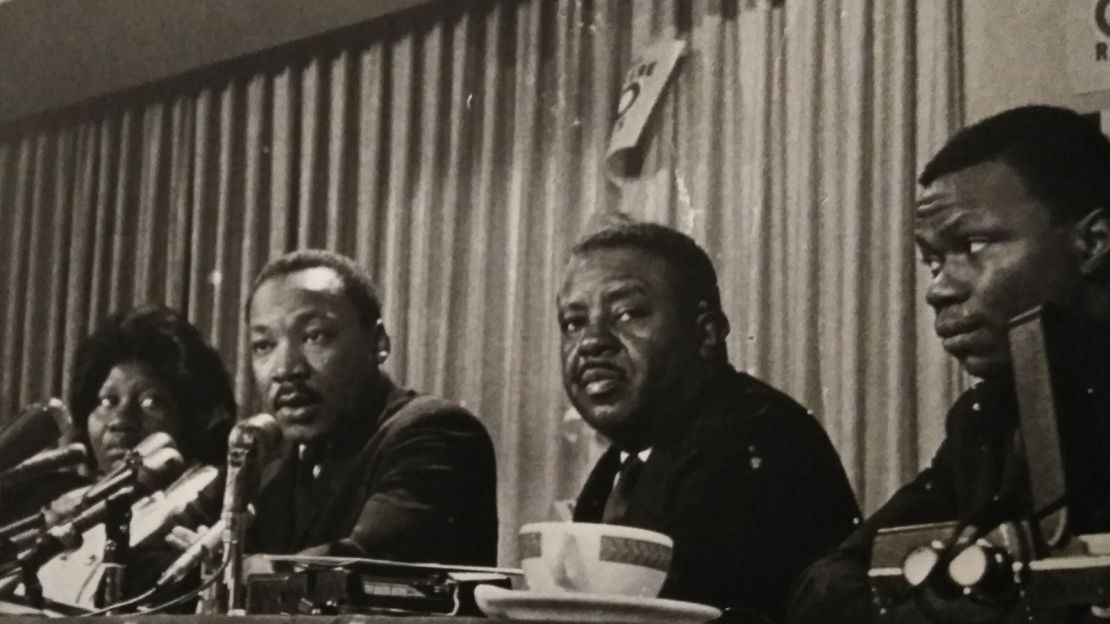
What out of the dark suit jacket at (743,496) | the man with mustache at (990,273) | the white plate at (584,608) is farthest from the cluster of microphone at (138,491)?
the man with mustache at (990,273)

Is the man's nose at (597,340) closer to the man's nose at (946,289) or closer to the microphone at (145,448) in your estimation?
the man's nose at (946,289)

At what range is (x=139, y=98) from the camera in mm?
2238

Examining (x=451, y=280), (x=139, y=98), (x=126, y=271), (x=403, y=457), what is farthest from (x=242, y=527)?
(x=139, y=98)

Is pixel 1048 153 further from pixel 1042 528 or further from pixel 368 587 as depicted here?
pixel 368 587

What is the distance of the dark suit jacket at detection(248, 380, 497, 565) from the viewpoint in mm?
1775

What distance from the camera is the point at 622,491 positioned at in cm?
164

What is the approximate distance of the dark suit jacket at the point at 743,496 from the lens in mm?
1484

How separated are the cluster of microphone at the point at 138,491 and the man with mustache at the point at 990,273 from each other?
A: 0.75 meters

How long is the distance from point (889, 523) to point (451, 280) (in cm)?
66

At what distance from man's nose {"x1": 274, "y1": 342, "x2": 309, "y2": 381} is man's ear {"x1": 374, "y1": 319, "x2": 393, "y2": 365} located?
0.11 meters

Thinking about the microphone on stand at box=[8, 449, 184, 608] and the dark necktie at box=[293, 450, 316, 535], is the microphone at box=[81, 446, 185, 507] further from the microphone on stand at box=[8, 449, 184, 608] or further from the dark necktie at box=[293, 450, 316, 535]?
the dark necktie at box=[293, 450, 316, 535]

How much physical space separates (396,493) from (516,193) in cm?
39

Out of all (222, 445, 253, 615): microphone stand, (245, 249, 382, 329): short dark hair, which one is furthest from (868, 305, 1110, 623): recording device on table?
(245, 249, 382, 329): short dark hair

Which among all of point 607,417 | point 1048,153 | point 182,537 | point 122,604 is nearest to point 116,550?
point 182,537
